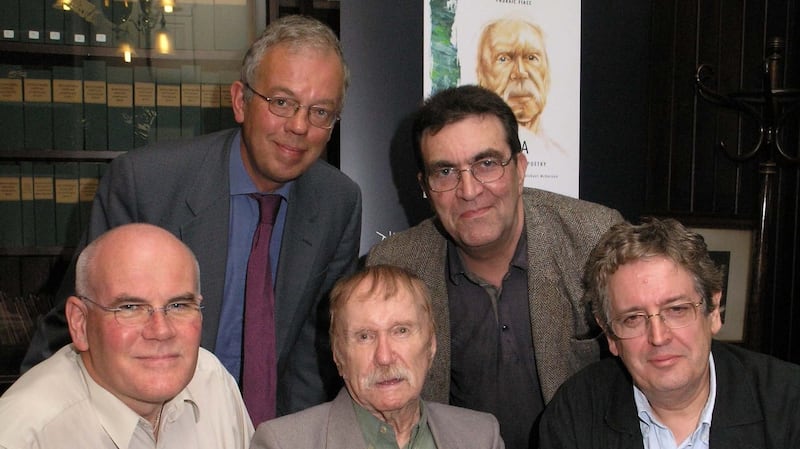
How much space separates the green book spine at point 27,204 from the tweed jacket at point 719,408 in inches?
105

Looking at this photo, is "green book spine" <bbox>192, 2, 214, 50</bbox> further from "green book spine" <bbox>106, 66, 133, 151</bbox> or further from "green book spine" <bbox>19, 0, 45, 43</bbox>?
"green book spine" <bbox>19, 0, 45, 43</bbox>

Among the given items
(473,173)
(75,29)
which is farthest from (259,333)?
(75,29)

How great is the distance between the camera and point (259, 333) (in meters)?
2.35

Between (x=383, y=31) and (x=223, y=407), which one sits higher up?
(x=383, y=31)

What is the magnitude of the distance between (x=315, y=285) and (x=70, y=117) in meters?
1.91

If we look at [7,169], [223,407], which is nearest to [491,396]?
[223,407]

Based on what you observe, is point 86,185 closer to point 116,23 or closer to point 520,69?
point 116,23

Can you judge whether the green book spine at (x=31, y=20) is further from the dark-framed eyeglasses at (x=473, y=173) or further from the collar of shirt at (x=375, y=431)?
the collar of shirt at (x=375, y=431)

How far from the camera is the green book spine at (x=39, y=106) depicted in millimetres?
3793

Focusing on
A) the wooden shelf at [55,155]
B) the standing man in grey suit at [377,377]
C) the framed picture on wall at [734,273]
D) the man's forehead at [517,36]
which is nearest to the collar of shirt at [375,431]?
the standing man in grey suit at [377,377]

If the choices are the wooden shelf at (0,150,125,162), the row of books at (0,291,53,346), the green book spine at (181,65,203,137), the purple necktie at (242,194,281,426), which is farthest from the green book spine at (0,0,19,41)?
the purple necktie at (242,194,281,426)

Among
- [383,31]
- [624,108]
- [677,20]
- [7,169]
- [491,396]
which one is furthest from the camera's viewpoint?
[677,20]

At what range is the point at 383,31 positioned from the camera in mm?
2818

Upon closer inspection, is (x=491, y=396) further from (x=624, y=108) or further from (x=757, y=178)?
(x=757, y=178)
